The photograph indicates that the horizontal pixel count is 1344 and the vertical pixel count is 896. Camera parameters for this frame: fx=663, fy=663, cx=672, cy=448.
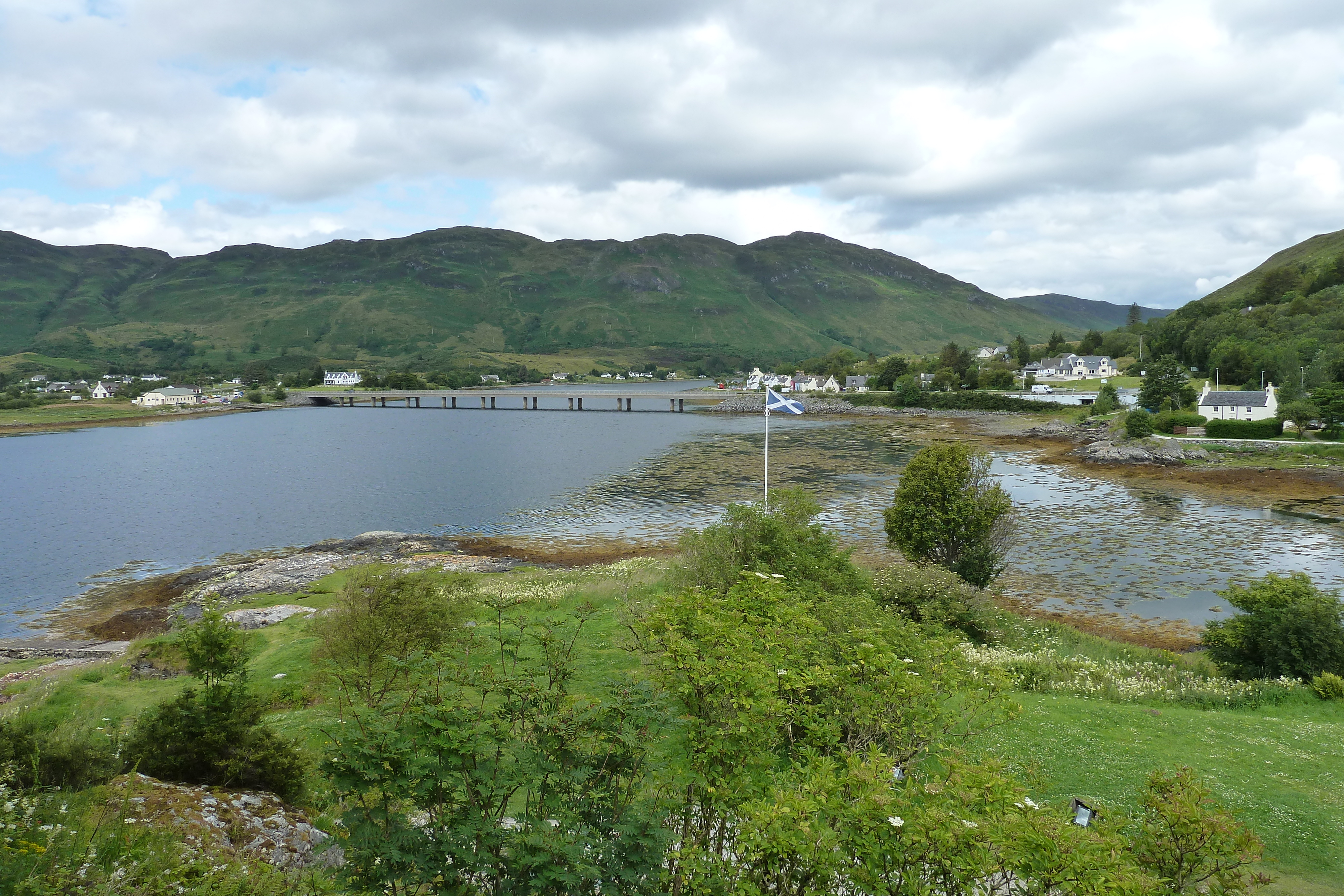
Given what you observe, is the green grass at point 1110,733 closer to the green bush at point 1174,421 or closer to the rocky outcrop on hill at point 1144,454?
the rocky outcrop on hill at point 1144,454

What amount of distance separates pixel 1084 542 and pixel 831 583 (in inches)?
1102

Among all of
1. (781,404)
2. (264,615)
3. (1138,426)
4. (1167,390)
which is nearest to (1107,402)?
(1167,390)

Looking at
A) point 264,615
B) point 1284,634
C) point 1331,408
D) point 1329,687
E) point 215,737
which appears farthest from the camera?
point 1331,408

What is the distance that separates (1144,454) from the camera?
214 ft

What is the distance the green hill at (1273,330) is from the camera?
8900 centimetres

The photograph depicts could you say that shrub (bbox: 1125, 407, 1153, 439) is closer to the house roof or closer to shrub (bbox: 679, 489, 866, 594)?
the house roof

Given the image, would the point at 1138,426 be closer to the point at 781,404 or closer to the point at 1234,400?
the point at 1234,400

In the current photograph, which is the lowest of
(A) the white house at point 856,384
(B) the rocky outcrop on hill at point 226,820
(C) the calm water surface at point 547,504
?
(C) the calm water surface at point 547,504

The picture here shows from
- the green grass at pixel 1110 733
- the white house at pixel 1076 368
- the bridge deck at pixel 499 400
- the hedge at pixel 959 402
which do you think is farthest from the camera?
the bridge deck at pixel 499 400

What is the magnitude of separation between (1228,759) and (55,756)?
57.6ft

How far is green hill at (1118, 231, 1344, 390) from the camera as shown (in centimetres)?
8900

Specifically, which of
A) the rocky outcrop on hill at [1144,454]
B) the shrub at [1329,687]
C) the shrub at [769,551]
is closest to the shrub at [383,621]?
the shrub at [769,551]

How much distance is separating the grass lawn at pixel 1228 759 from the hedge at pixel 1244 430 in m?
72.4

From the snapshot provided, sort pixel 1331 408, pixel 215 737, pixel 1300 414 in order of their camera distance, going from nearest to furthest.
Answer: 1. pixel 215 737
2. pixel 1331 408
3. pixel 1300 414
